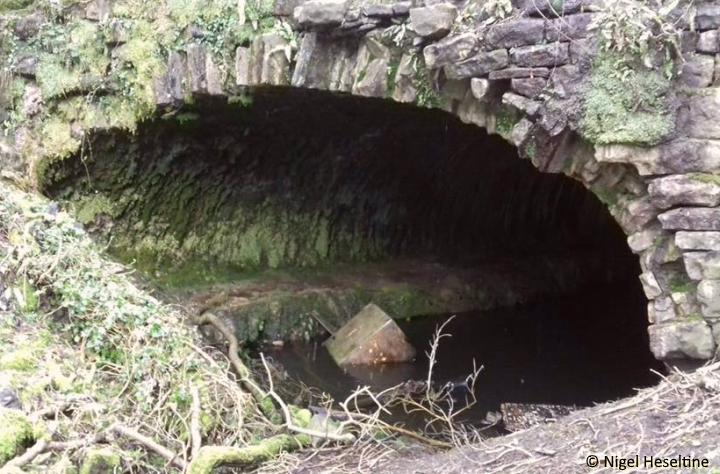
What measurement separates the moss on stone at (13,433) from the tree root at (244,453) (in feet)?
2.25

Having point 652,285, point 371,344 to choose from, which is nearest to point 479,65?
point 652,285

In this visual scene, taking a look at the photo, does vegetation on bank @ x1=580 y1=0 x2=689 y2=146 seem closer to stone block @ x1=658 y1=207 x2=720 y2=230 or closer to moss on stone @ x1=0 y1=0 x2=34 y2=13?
stone block @ x1=658 y1=207 x2=720 y2=230

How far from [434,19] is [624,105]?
3.91 ft

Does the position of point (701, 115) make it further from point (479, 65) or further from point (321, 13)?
point (321, 13)

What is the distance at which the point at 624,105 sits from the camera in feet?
14.0

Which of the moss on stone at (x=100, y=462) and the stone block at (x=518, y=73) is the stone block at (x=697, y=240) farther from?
the moss on stone at (x=100, y=462)

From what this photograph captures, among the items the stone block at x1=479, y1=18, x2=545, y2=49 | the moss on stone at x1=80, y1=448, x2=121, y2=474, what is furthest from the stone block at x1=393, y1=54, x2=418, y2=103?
the moss on stone at x1=80, y1=448, x2=121, y2=474

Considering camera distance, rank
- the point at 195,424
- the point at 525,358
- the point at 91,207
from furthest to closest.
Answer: the point at 525,358 → the point at 91,207 → the point at 195,424

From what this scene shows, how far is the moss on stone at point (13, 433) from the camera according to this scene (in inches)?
136

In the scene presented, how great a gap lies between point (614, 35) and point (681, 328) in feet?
4.89

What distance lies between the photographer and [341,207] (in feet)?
29.2

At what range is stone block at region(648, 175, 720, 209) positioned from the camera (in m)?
4.09

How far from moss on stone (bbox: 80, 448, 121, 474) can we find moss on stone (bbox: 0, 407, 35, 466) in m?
0.28

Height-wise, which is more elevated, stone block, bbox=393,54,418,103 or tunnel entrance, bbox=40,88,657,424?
stone block, bbox=393,54,418,103
